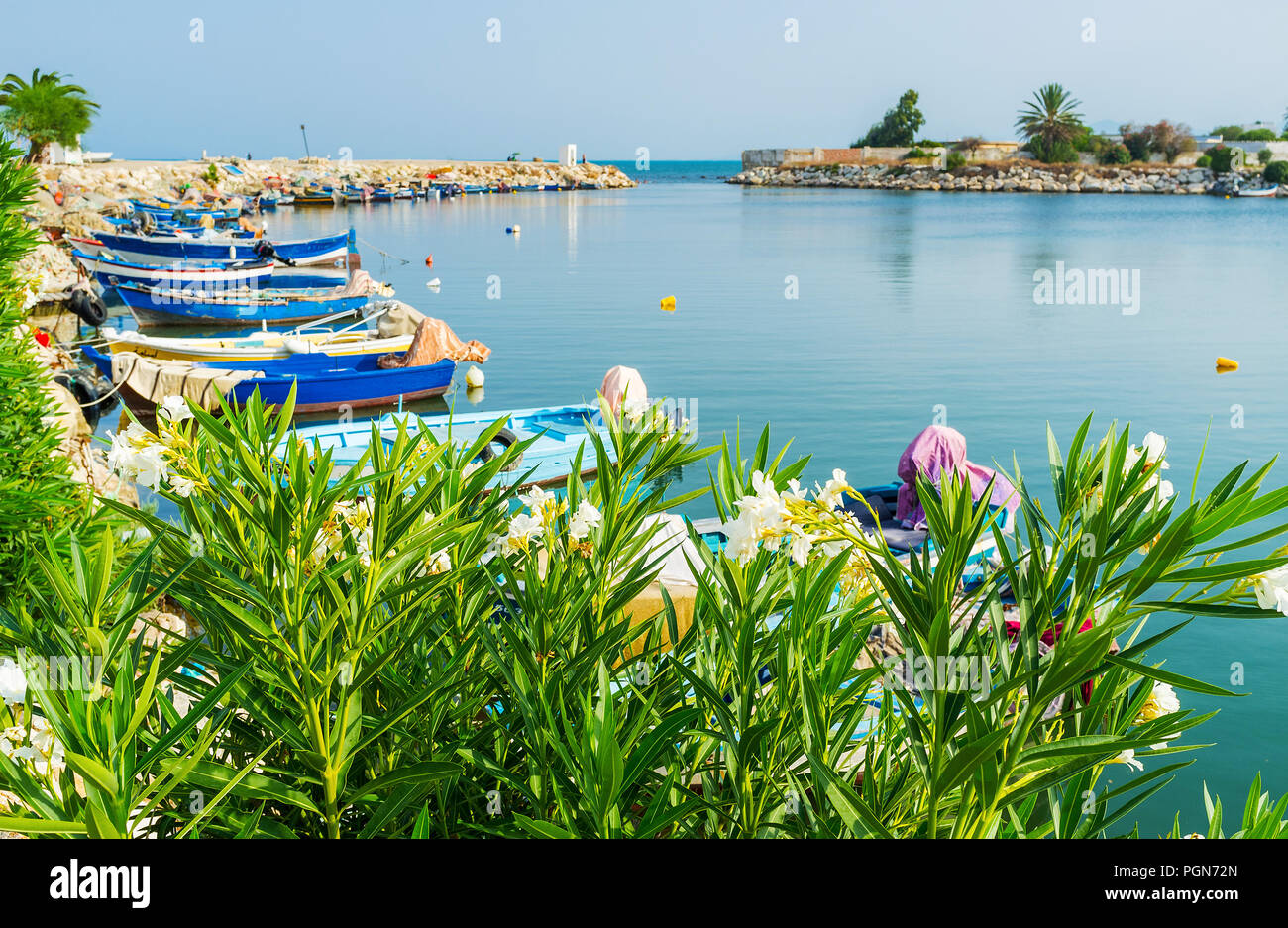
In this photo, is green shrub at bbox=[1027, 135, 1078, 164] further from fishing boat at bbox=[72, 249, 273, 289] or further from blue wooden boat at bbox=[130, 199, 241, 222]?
fishing boat at bbox=[72, 249, 273, 289]

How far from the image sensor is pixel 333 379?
1745 cm

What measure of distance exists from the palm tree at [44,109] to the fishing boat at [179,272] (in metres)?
20.7

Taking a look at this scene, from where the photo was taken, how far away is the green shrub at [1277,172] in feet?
260

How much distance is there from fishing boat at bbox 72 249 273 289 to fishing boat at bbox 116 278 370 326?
0.43m

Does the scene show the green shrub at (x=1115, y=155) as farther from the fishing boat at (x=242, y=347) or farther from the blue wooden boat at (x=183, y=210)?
the fishing boat at (x=242, y=347)

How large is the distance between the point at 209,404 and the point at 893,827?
52.8 feet

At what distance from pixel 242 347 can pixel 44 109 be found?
40001 mm

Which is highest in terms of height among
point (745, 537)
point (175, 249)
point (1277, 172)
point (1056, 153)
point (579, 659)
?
point (1056, 153)

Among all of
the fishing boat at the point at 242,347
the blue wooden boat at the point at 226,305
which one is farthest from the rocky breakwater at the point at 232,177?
the fishing boat at the point at 242,347

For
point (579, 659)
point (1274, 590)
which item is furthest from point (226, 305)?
point (1274, 590)

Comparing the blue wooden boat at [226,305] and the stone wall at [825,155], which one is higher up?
the stone wall at [825,155]

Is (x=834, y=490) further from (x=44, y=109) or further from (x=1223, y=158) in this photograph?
(x=1223, y=158)

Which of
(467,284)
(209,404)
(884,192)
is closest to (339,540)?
(209,404)

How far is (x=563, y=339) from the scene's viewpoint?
1020 inches
